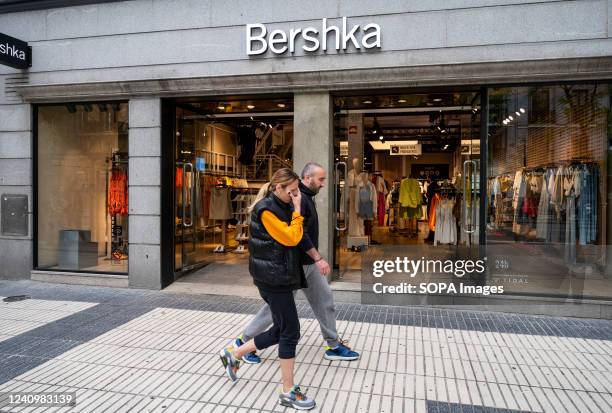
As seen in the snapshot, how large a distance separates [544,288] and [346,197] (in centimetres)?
390

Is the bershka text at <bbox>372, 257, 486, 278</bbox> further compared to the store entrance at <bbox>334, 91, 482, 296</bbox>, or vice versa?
the store entrance at <bbox>334, 91, 482, 296</bbox>

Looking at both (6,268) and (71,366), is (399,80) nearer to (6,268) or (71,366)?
(71,366)

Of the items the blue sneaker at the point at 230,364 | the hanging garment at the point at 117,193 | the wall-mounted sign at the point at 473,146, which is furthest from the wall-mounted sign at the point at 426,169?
the blue sneaker at the point at 230,364

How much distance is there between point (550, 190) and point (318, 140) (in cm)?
443

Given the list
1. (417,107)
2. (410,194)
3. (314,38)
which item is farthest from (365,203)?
(314,38)

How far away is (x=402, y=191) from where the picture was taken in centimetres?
1382

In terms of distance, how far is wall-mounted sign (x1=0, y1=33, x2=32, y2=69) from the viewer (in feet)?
27.2

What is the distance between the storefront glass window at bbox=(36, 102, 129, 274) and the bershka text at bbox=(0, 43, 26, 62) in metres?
0.98

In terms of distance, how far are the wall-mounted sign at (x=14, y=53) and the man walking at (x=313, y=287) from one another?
6609 millimetres

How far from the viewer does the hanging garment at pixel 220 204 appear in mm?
12320

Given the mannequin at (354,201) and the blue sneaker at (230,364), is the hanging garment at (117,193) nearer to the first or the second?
the mannequin at (354,201)

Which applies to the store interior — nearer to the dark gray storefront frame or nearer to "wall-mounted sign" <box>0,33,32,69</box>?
the dark gray storefront frame

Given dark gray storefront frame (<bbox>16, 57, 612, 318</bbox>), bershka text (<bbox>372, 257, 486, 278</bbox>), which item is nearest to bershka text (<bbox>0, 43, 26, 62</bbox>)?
dark gray storefront frame (<bbox>16, 57, 612, 318</bbox>)

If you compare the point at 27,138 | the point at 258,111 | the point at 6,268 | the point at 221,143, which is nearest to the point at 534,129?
the point at 258,111
